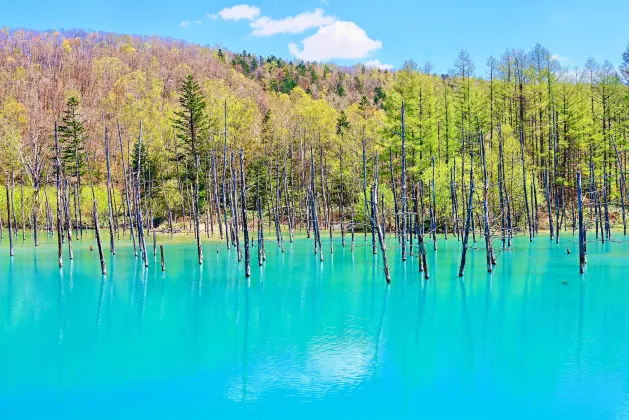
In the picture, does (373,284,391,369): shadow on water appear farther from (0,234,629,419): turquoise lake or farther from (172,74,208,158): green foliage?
(172,74,208,158): green foliage

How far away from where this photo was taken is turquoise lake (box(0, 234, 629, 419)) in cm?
1099

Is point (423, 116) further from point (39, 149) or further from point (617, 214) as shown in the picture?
point (39, 149)

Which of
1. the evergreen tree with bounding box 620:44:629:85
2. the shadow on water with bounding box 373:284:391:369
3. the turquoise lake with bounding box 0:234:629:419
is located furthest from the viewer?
the evergreen tree with bounding box 620:44:629:85

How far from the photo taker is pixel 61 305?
69.5ft

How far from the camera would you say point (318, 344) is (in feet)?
50.1

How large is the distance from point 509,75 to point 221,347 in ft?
167

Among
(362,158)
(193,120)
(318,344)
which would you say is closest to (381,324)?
(318,344)

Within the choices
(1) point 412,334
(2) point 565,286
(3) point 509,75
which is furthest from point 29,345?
(3) point 509,75

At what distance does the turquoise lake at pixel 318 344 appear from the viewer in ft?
36.1

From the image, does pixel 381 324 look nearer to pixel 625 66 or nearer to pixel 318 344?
pixel 318 344

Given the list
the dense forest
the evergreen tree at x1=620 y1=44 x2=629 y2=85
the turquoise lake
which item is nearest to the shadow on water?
the turquoise lake

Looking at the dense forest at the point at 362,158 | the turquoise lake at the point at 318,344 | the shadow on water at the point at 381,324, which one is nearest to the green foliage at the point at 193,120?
the dense forest at the point at 362,158

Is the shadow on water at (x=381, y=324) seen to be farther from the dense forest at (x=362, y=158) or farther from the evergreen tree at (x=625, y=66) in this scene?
the evergreen tree at (x=625, y=66)

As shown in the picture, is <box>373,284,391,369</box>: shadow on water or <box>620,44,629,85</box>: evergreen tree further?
<box>620,44,629,85</box>: evergreen tree
